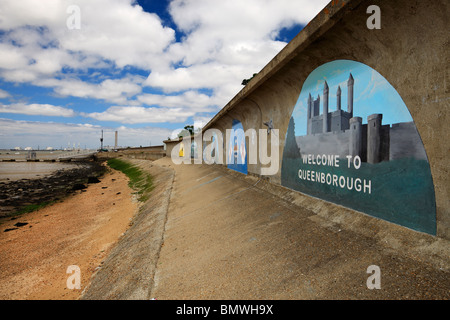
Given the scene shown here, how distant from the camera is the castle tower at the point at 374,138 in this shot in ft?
11.9

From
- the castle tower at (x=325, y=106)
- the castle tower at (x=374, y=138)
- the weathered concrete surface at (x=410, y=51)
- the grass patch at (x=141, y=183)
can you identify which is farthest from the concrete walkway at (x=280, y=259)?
the grass patch at (x=141, y=183)

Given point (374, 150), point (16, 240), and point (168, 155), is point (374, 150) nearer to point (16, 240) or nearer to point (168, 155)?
point (16, 240)

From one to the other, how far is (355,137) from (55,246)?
30.7 feet

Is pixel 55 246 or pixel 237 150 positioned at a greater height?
pixel 237 150

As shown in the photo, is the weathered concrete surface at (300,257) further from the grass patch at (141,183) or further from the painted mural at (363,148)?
the grass patch at (141,183)

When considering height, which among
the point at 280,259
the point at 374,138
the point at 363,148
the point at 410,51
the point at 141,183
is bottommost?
the point at 141,183

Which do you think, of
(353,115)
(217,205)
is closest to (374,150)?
(353,115)

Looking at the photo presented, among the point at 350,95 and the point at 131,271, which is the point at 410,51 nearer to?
the point at 350,95

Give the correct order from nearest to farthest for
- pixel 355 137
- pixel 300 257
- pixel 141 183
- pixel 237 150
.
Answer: pixel 300 257 → pixel 355 137 → pixel 237 150 → pixel 141 183

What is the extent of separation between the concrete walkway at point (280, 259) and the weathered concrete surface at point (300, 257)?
1 centimetres

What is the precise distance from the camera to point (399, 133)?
3316 millimetres

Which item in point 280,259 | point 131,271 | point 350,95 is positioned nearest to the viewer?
point 280,259

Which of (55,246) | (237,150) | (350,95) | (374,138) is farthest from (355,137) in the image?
(55,246)

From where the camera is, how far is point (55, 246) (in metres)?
7.80
